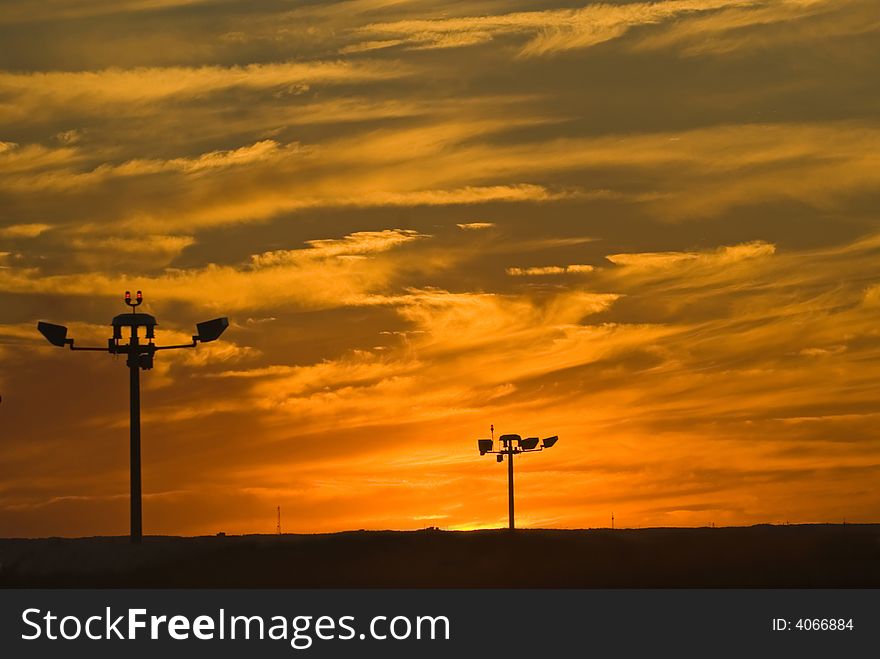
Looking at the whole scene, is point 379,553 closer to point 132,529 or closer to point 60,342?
point 132,529

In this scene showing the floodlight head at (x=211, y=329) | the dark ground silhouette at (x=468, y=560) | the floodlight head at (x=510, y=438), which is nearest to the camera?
the dark ground silhouette at (x=468, y=560)

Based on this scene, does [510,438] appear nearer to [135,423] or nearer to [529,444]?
[529,444]

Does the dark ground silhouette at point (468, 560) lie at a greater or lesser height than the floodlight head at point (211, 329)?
lesser

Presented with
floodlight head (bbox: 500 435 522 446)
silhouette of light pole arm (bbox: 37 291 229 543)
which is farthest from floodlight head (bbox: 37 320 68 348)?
floodlight head (bbox: 500 435 522 446)

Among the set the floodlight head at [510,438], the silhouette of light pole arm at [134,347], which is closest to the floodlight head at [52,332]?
the silhouette of light pole arm at [134,347]

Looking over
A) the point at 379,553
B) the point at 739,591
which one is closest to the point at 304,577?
the point at 379,553

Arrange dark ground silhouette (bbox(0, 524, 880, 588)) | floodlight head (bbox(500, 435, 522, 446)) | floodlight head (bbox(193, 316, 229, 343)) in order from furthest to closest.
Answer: floodlight head (bbox(500, 435, 522, 446)) → floodlight head (bbox(193, 316, 229, 343)) → dark ground silhouette (bbox(0, 524, 880, 588))

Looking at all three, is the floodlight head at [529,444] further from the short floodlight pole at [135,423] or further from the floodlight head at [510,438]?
the short floodlight pole at [135,423]

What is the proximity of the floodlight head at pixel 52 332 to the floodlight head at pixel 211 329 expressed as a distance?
636 centimetres

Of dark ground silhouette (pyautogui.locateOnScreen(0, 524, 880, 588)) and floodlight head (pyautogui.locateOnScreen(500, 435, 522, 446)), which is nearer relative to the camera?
dark ground silhouette (pyautogui.locateOnScreen(0, 524, 880, 588))

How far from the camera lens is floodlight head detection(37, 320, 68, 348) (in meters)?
88.9

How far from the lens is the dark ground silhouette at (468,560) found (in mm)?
72188

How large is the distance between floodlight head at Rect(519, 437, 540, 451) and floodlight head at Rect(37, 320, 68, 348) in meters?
58.1

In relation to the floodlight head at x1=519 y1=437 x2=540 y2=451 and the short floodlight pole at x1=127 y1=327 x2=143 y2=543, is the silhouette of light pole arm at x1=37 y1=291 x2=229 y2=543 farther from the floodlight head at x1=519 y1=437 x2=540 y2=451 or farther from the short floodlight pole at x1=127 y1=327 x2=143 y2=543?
the floodlight head at x1=519 y1=437 x2=540 y2=451
